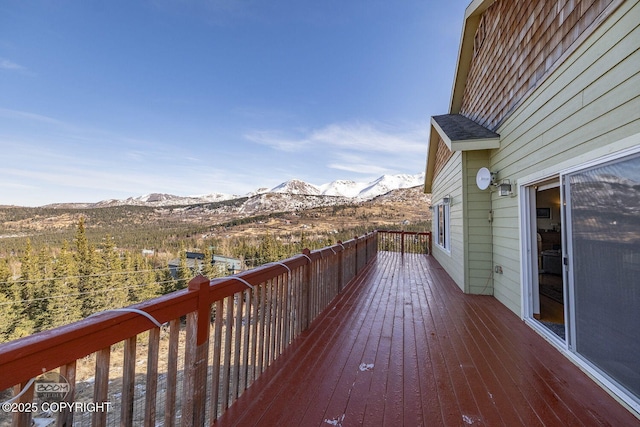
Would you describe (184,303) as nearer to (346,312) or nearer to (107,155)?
(346,312)

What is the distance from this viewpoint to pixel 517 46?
12.7ft

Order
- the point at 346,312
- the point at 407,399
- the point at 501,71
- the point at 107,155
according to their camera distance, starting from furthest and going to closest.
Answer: the point at 107,155 → the point at 501,71 → the point at 346,312 → the point at 407,399

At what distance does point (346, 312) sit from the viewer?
4012mm

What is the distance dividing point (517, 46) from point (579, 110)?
1950 millimetres

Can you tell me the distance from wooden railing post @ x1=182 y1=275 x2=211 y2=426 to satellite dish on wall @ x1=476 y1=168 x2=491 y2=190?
463 cm

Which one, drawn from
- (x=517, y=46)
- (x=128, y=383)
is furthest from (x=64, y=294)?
(x=517, y=46)

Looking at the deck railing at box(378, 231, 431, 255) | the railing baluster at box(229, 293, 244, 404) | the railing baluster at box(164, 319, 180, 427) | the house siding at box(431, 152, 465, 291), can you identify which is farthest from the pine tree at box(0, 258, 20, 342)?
the house siding at box(431, 152, 465, 291)

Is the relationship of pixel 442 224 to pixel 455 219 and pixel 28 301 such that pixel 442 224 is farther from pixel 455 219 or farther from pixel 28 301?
pixel 28 301

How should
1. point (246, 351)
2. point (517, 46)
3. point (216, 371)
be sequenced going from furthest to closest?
point (517, 46)
point (246, 351)
point (216, 371)

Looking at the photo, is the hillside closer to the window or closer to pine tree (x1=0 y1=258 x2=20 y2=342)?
pine tree (x1=0 y1=258 x2=20 y2=342)

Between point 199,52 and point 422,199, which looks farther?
point 422,199

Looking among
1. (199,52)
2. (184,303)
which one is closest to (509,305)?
(184,303)

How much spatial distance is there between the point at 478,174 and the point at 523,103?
136cm

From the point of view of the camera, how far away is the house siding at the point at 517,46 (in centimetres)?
270
